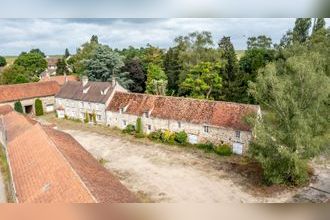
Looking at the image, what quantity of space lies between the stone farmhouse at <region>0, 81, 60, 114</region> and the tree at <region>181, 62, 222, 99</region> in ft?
47.7

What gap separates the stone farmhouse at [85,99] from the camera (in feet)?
92.5

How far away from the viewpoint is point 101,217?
2332 millimetres

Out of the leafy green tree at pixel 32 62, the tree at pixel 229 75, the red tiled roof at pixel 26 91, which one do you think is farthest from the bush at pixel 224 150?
the leafy green tree at pixel 32 62

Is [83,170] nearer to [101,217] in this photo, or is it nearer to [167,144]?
[101,217]

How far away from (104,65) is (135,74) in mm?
3686

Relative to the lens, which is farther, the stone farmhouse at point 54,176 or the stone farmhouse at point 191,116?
the stone farmhouse at point 191,116

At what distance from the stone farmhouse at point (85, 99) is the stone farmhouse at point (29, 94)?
232 cm

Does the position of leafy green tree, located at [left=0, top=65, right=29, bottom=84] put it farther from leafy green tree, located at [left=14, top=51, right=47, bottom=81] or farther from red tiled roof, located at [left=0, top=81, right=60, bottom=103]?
leafy green tree, located at [left=14, top=51, right=47, bottom=81]

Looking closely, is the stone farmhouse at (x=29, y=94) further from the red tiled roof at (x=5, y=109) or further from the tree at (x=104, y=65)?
the tree at (x=104, y=65)

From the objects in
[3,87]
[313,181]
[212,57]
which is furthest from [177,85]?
[313,181]

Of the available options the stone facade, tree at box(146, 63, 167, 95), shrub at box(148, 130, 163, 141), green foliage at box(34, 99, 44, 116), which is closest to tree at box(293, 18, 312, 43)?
tree at box(146, 63, 167, 95)

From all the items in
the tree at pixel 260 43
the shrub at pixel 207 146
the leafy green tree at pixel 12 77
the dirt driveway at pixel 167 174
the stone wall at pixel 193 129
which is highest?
the tree at pixel 260 43

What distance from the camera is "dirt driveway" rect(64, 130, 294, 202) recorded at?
15211 millimetres

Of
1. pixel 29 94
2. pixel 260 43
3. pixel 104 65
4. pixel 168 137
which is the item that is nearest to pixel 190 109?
pixel 168 137
